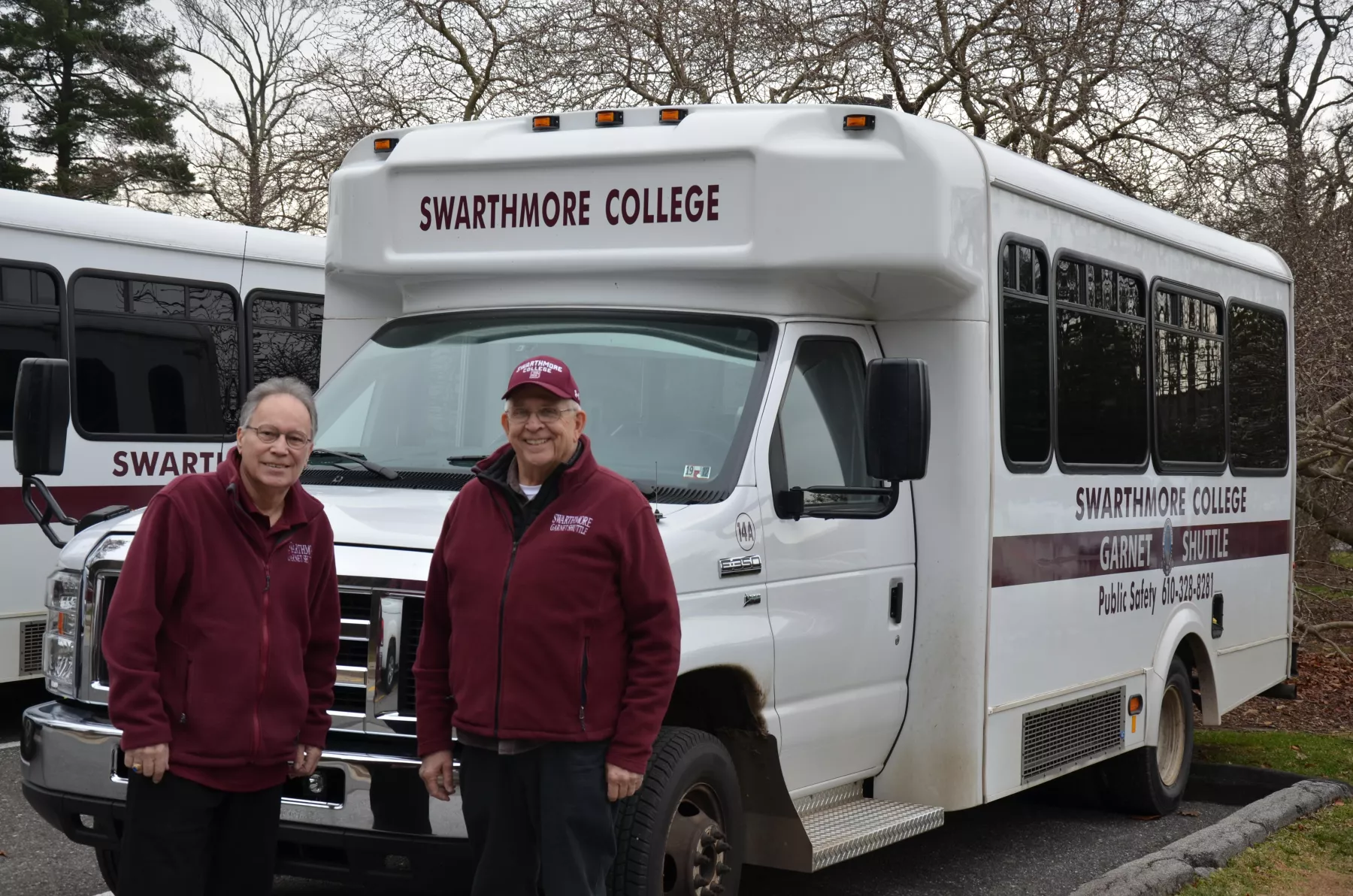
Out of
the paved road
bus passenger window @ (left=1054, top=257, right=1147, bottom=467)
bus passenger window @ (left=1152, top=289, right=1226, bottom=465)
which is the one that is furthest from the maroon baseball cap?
bus passenger window @ (left=1152, top=289, right=1226, bottom=465)

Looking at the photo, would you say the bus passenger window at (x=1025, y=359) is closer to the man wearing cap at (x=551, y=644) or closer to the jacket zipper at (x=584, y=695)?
the man wearing cap at (x=551, y=644)

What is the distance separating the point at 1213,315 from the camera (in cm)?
933

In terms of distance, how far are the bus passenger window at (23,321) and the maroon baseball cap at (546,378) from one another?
622 centimetres

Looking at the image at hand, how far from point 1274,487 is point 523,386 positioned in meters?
7.15

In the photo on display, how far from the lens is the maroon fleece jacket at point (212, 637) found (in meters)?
3.89

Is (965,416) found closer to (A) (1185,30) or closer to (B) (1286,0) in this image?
Answer: (A) (1185,30)

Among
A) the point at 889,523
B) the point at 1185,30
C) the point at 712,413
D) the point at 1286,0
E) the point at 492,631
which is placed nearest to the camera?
the point at 492,631

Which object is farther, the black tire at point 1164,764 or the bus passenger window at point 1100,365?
the black tire at point 1164,764

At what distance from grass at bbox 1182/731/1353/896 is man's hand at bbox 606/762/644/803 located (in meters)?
3.25

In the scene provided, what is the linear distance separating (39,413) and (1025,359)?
12.7ft

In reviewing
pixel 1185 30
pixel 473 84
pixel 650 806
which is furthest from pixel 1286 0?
pixel 650 806

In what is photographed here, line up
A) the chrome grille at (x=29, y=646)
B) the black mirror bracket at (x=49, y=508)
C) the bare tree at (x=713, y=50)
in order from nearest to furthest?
the black mirror bracket at (x=49, y=508) < the chrome grille at (x=29, y=646) < the bare tree at (x=713, y=50)

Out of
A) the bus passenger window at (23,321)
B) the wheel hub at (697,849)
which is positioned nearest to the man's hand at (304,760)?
the wheel hub at (697,849)

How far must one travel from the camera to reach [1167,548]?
8.50 metres
